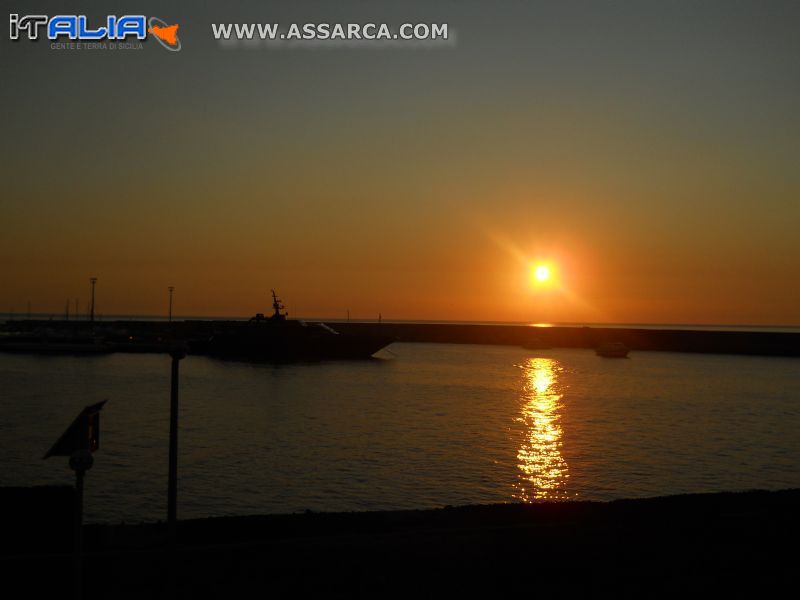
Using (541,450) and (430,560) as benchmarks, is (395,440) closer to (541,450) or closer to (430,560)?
(541,450)

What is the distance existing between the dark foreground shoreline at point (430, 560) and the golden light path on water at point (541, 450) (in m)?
9.52

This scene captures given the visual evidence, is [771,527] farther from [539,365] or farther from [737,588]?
[539,365]

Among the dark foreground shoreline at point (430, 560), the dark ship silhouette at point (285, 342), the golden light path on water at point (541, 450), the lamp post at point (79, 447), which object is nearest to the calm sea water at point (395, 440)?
the golden light path on water at point (541, 450)

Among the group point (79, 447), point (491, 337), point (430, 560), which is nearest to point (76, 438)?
point (79, 447)

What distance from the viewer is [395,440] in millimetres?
32219

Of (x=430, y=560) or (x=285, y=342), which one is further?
(x=285, y=342)

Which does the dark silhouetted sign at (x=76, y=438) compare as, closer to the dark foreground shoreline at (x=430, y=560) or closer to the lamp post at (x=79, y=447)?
the lamp post at (x=79, y=447)

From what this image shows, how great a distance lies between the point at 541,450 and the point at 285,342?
198ft

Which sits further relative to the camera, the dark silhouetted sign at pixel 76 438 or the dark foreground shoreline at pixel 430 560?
the dark foreground shoreline at pixel 430 560

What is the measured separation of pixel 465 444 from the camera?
104ft

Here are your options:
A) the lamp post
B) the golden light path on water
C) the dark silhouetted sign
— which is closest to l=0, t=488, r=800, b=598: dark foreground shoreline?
the lamp post

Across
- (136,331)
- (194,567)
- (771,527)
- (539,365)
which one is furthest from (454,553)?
(136,331)

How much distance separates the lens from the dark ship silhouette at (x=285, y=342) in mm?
88062

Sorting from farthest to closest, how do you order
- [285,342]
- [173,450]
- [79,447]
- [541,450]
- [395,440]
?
[285,342] < [395,440] < [541,450] < [173,450] < [79,447]
